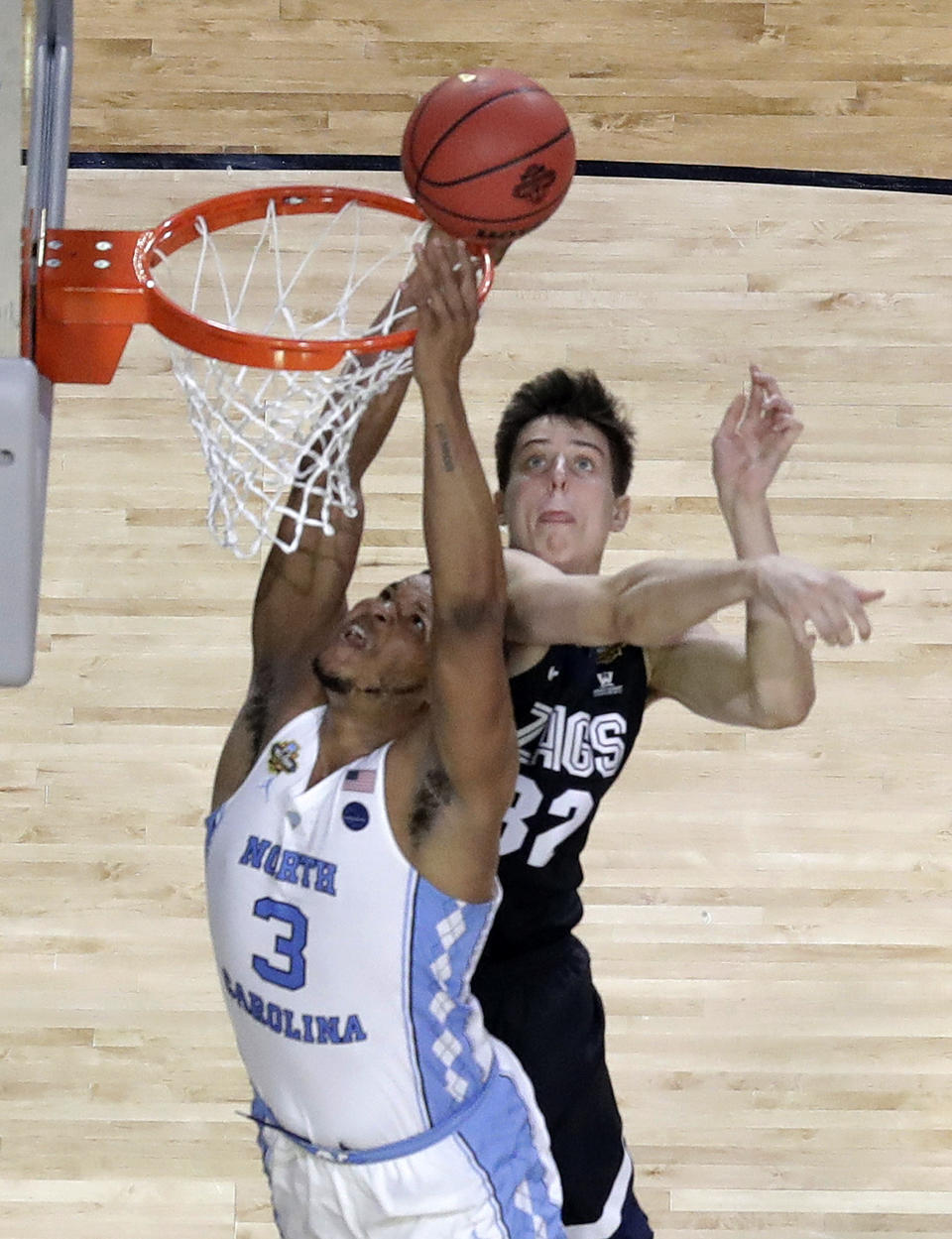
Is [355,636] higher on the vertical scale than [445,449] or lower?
lower

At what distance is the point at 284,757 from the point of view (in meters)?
2.94

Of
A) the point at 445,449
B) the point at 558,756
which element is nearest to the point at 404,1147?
the point at 558,756

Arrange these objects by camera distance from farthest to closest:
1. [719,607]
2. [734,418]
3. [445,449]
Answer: [734,418] < [719,607] < [445,449]

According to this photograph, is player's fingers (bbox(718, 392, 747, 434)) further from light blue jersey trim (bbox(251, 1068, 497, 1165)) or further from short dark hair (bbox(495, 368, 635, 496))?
Result: light blue jersey trim (bbox(251, 1068, 497, 1165))

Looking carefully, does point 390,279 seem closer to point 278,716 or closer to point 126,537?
point 126,537

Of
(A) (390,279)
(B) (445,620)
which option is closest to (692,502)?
(A) (390,279)

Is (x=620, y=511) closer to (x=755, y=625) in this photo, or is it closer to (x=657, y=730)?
(x=755, y=625)

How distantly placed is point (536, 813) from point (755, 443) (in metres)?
0.80

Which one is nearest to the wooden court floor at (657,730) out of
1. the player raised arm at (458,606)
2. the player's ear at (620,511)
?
the player's ear at (620,511)

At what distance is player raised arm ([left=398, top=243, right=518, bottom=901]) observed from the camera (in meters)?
2.55

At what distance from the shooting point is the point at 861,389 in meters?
4.91

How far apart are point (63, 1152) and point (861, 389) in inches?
118

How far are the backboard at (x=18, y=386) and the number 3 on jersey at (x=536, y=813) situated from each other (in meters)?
1.16

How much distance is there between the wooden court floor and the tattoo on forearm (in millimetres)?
2096
